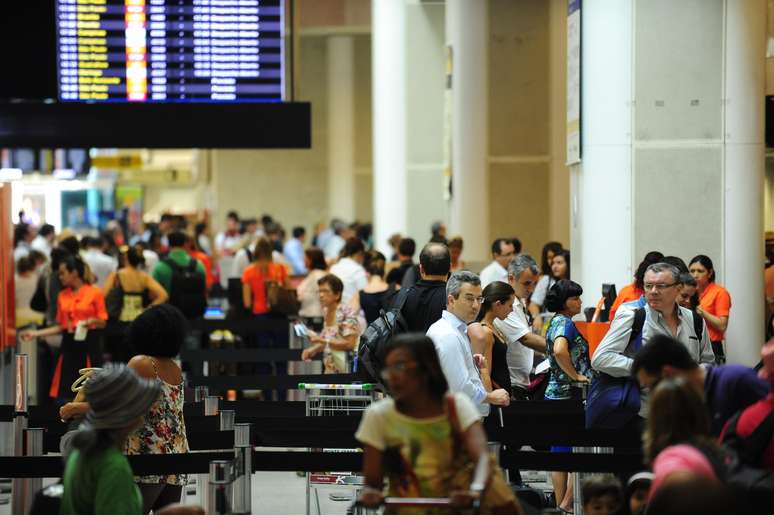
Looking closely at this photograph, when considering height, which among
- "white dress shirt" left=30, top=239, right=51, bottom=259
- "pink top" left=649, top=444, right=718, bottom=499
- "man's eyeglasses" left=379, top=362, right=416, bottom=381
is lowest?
"pink top" left=649, top=444, right=718, bottom=499

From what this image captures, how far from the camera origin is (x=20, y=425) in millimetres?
8203

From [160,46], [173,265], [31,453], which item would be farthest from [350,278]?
[31,453]

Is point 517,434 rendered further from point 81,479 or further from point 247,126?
point 247,126

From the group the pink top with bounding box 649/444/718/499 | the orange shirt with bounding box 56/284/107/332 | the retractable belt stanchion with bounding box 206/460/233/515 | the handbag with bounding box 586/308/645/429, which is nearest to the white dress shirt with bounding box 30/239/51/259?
the orange shirt with bounding box 56/284/107/332

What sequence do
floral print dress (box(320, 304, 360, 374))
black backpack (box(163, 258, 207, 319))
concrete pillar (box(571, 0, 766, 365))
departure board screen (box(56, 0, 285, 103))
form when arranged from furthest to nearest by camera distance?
black backpack (box(163, 258, 207, 319))
departure board screen (box(56, 0, 285, 103))
concrete pillar (box(571, 0, 766, 365))
floral print dress (box(320, 304, 360, 374))

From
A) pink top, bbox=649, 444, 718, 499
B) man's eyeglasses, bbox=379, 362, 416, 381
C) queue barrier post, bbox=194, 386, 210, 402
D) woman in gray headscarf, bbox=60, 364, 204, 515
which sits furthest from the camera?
queue barrier post, bbox=194, 386, 210, 402

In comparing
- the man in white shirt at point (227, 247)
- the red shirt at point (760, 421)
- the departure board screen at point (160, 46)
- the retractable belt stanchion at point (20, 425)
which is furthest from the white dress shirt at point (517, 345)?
the man in white shirt at point (227, 247)

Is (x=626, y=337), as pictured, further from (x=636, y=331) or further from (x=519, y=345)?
(x=519, y=345)

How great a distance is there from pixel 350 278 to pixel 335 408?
16.7 feet

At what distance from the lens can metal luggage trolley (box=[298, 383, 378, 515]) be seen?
7.86 m

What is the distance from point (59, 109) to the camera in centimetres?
1263

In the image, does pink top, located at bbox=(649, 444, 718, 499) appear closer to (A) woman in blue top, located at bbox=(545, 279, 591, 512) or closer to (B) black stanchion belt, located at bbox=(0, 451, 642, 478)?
(B) black stanchion belt, located at bbox=(0, 451, 642, 478)

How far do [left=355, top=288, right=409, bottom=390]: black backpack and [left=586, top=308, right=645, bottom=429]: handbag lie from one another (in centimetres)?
120

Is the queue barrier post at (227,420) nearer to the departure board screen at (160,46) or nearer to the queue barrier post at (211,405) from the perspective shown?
the queue barrier post at (211,405)
